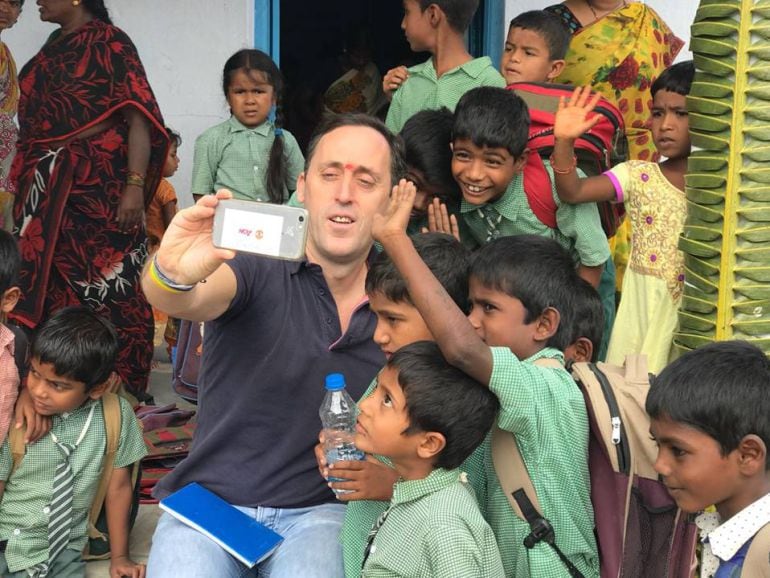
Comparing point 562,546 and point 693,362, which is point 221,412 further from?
point 693,362

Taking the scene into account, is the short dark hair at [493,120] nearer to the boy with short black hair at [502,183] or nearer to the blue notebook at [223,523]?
the boy with short black hair at [502,183]

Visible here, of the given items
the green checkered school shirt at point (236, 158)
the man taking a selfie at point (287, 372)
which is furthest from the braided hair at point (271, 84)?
the man taking a selfie at point (287, 372)

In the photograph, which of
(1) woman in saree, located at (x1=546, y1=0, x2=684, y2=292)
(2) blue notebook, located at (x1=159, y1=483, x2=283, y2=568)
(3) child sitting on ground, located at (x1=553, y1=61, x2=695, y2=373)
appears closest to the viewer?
(2) blue notebook, located at (x1=159, y1=483, x2=283, y2=568)

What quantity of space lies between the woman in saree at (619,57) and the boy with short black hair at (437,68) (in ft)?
1.59

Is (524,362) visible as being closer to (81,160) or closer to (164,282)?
(164,282)

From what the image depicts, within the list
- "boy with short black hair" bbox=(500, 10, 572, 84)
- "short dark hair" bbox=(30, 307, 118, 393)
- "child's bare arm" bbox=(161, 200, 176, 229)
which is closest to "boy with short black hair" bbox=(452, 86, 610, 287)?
"boy with short black hair" bbox=(500, 10, 572, 84)


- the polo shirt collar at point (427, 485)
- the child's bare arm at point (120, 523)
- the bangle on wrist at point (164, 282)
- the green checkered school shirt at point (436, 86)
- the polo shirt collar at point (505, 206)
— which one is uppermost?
the green checkered school shirt at point (436, 86)

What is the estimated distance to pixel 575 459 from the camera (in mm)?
2512

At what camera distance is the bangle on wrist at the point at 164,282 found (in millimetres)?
2453

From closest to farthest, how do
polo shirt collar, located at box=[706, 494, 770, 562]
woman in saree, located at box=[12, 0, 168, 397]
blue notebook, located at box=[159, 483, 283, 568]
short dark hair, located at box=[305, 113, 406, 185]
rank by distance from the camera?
polo shirt collar, located at box=[706, 494, 770, 562] < blue notebook, located at box=[159, 483, 283, 568] < short dark hair, located at box=[305, 113, 406, 185] < woman in saree, located at box=[12, 0, 168, 397]

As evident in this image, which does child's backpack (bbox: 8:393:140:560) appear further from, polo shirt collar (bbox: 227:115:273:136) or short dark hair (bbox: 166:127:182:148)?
short dark hair (bbox: 166:127:182:148)

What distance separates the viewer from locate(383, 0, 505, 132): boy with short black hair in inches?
172

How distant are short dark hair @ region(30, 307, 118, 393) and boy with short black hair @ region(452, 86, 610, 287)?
1223 millimetres

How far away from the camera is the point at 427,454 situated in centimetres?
245
